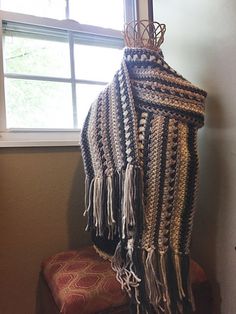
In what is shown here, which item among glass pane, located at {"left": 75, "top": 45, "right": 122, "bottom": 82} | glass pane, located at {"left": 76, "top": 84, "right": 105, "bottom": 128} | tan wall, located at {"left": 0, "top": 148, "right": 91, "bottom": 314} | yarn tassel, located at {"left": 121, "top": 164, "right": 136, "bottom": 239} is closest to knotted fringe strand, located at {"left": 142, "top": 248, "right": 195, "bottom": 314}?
yarn tassel, located at {"left": 121, "top": 164, "right": 136, "bottom": 239}

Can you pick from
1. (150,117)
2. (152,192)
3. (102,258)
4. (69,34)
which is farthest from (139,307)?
(69,34)

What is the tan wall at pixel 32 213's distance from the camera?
1.26m

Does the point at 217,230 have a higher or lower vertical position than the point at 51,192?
lower

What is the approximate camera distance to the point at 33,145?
1.30 metres

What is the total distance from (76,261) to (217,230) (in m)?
0.54

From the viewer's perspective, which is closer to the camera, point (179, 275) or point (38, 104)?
point (179, 275)

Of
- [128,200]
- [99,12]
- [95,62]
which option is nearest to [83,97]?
[95,62]

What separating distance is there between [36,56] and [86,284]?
98 cm

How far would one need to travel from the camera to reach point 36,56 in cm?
139

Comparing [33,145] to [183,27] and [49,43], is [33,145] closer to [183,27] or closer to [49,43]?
[49,43]

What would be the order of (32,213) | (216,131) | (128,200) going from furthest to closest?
1. (32,213)
2. (216,131)
3. (128,200)

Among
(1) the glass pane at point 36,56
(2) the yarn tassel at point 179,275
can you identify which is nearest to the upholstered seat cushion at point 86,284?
(2) the yarn tassel at point 179,275

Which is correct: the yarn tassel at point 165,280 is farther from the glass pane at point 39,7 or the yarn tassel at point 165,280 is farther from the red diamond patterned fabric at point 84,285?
the glass pane at point 39,7

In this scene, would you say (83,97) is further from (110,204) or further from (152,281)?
(152,281)
